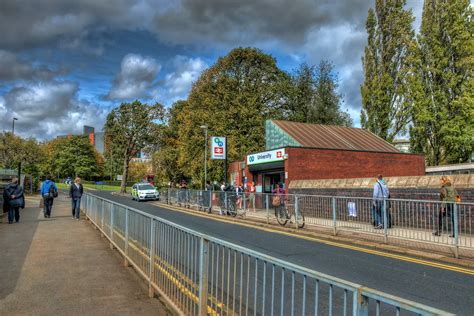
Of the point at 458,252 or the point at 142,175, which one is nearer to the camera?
the point at 458,252

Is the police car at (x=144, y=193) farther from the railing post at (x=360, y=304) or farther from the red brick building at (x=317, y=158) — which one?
the railing post at (x=360, y=304)

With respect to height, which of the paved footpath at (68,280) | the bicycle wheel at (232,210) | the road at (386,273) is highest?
the bicycle wheel at (232,210)

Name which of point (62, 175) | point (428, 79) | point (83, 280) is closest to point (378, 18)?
point (428, 79)

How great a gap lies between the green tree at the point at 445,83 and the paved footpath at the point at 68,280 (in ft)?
101

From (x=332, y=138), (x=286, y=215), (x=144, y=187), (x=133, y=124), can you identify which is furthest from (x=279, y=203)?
(x=133, y=124)

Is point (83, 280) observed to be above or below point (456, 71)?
below

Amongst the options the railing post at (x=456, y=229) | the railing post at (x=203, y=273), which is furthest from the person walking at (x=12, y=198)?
the railing post at (x=456, y=229)

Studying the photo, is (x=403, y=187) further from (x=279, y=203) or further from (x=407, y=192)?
(x=279, y=203)

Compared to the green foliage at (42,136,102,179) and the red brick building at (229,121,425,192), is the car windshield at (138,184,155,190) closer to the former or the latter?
the red brick building at (229,121,425,192)

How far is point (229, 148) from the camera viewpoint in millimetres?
34969

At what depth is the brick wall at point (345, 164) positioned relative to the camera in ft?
79.0

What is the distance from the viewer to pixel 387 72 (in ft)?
123

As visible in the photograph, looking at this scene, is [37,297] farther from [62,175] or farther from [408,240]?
[62,175]

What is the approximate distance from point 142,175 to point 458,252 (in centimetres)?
7811
